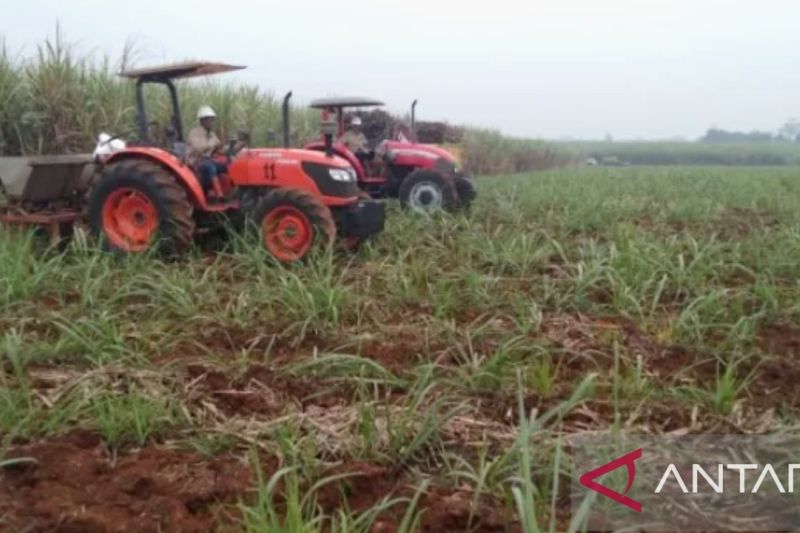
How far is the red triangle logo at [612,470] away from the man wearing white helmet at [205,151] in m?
4.13

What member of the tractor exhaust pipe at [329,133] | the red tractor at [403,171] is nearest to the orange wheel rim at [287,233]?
the tractor exhaust pipe at [329,133]

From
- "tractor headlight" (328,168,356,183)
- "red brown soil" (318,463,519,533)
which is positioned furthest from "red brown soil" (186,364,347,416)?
"tractor headlight" (328,168,356,183)

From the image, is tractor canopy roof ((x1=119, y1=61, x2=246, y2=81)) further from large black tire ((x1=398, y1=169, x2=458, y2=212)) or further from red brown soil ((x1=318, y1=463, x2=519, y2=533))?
red brown soil ((x1=318, y1=463, x2=519, y2=533))

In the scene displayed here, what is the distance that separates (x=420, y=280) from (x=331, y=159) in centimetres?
142

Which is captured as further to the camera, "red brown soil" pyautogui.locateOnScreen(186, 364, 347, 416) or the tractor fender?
the tractor fender

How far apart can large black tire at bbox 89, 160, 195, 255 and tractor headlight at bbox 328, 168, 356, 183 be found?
101 cm

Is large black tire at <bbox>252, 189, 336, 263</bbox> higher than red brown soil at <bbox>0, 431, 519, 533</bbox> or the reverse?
higher

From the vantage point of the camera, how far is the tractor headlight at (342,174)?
5.71 meters

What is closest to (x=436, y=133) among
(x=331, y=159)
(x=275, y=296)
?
(x=331, y=159)

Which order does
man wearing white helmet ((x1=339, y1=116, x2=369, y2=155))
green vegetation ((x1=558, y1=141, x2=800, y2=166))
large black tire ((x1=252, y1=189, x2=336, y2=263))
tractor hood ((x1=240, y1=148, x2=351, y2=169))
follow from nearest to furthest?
large black tire ((x1=252, y1=189, x2=336, y2=263))
tractor hood ((x1=240, y1=148, x2=351, y2=169))
man wearing white helmet ((x1=339, y1=116, x2=369, y2=155))
green vegetation ((x1=558, y1=141, x2=800, y2=166))

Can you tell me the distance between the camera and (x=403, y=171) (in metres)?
8.47

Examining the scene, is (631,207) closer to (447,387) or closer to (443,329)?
(443,329)

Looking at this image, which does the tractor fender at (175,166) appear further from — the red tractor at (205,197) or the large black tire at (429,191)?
the large black tire at (429,191)

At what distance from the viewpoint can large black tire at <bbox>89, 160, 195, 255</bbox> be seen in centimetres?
536
